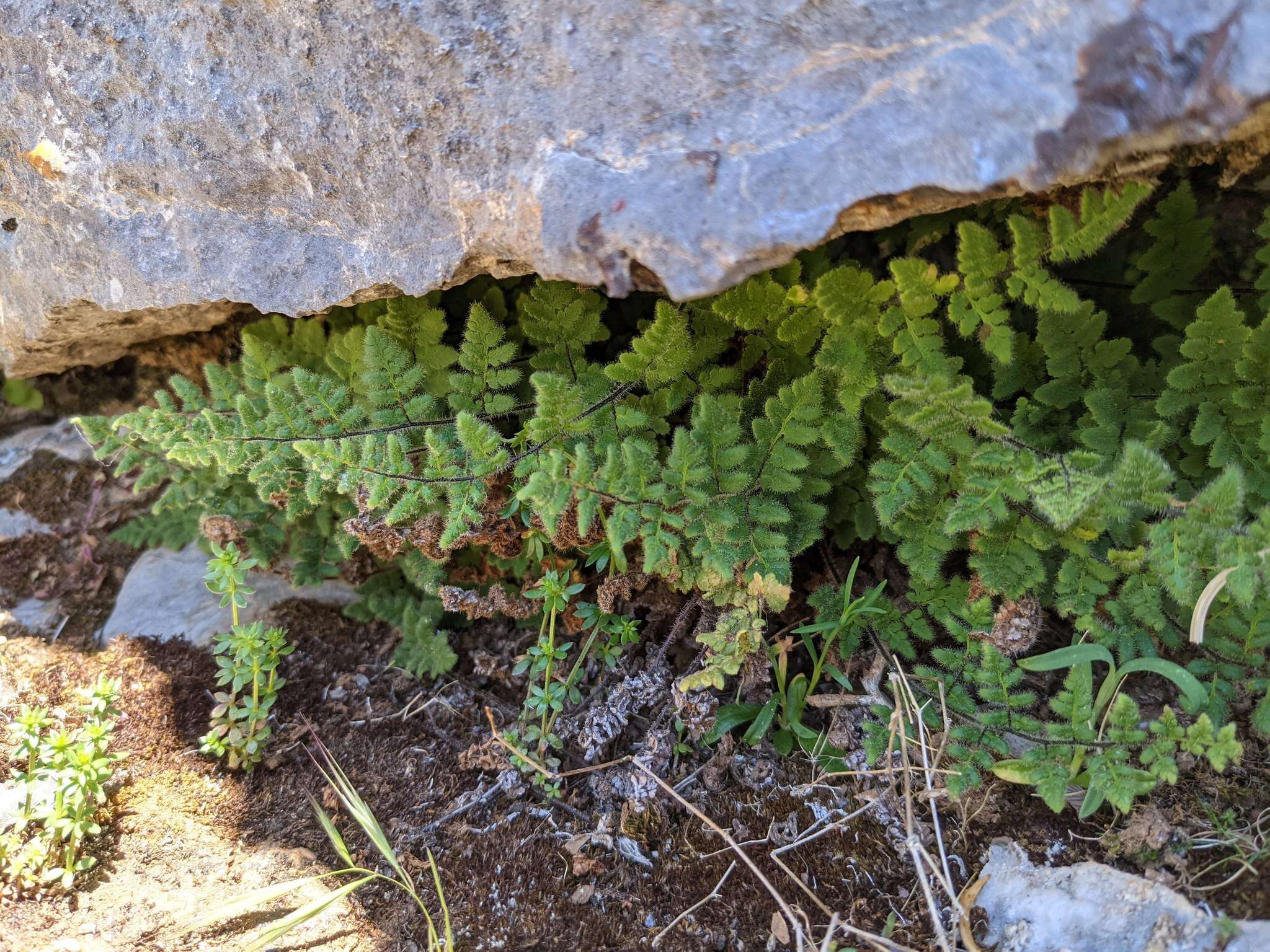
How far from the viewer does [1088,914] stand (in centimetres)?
195

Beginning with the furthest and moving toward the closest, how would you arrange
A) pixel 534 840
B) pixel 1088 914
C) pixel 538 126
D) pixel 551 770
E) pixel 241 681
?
pixel 241 681
pixel 551 770
pixel 534 840
pixel 538 126
pixel 1088 914

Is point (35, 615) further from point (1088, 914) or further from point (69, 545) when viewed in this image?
point (1088, 914)

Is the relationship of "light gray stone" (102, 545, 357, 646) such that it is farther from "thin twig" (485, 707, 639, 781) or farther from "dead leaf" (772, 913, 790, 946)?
"dead leaf" (772, 913, 790, 946)

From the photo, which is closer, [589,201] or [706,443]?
[589,201]

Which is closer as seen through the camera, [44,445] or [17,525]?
[17,525]

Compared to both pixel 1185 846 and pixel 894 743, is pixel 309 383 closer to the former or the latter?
pixel 894 743

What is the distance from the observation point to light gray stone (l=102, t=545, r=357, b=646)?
10.6 ft

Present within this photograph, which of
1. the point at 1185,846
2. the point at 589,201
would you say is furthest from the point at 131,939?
the point at 1185,846

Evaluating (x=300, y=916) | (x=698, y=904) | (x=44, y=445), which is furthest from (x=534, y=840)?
(x=44, y=445)

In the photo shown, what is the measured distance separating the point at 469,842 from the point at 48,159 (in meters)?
2.49

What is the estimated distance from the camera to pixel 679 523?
219 centimetres

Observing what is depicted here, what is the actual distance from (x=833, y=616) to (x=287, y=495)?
176cm

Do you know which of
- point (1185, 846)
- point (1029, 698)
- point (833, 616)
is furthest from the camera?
point (833, 616)

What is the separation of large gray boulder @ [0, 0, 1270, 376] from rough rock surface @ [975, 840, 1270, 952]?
1579mm
